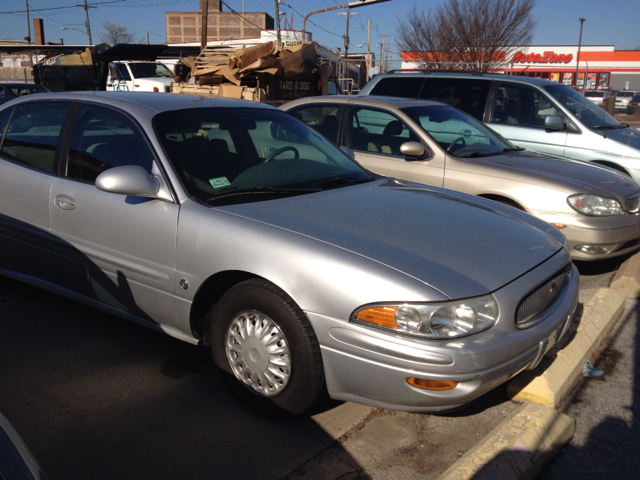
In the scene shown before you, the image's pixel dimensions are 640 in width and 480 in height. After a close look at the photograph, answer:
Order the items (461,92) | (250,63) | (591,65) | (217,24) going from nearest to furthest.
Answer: (461,92) → (250,63) → (591,65) → (217,24)

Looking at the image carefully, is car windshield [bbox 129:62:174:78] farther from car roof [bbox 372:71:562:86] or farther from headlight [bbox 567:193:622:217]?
headlight [bbox 567:193:622:217]

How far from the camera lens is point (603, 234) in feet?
16.0

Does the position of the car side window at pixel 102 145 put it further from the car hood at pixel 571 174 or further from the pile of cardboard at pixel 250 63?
the pile of cardboard at pixel 250 63

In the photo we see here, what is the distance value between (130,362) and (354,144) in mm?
3477

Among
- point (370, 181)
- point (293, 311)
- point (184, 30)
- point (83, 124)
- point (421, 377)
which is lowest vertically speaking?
point (421, 377)

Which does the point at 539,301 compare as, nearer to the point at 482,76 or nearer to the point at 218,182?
the point at 218,182

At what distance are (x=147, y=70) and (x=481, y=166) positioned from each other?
18.0 metres

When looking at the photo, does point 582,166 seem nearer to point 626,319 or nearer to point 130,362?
point 626,319

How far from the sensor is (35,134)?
4.03 m

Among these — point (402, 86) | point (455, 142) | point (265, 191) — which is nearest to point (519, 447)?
point (265, 191)

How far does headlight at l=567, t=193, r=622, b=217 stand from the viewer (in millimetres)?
4910

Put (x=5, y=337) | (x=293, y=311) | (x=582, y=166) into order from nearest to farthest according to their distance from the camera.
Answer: (x=293, y=311) < (x=5, y=337) < (x=582, y=166)

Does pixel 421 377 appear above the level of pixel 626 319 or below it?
above

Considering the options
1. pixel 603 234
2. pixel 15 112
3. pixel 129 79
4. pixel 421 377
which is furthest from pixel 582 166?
pixel 129 79
